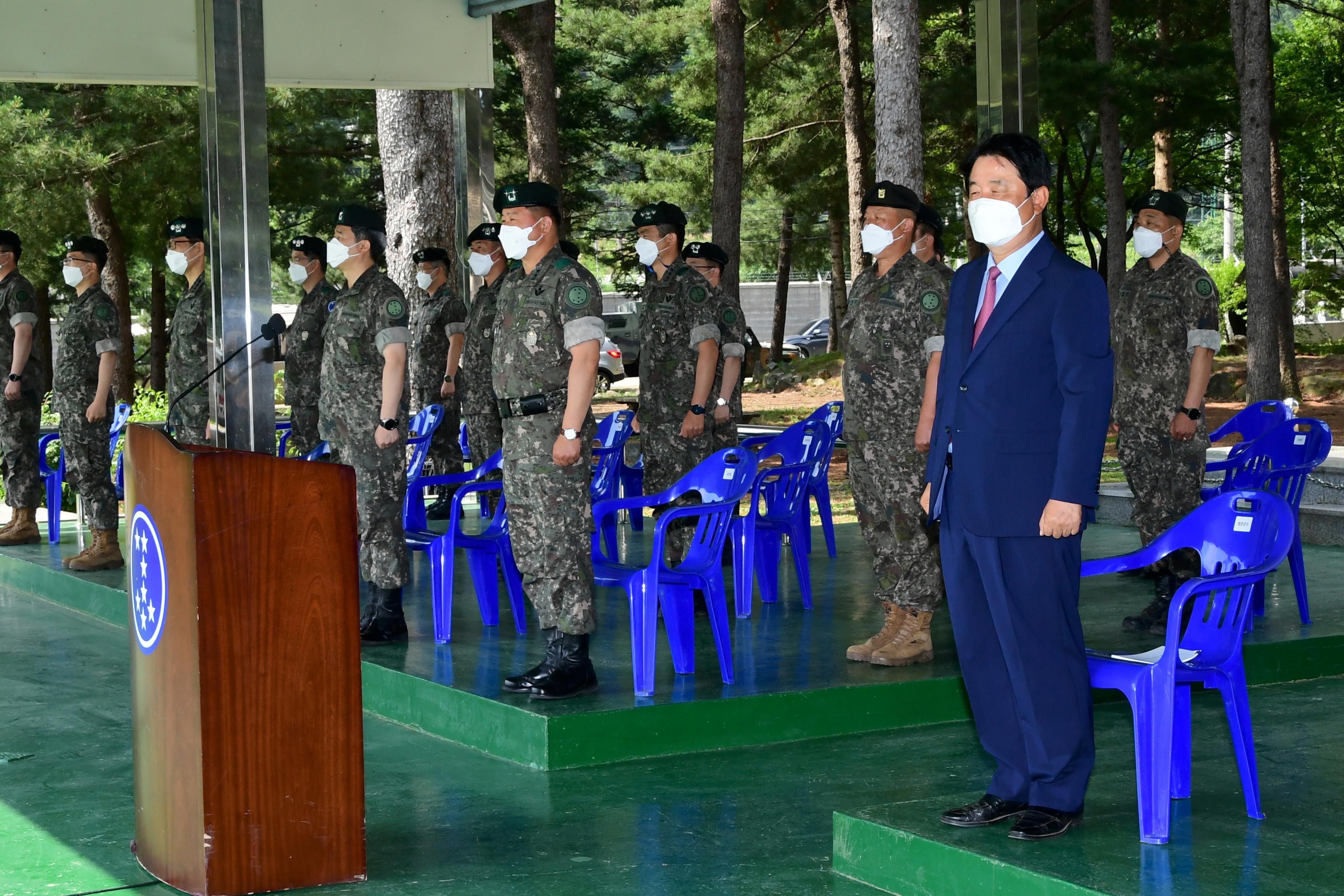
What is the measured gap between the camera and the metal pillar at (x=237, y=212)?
485cm

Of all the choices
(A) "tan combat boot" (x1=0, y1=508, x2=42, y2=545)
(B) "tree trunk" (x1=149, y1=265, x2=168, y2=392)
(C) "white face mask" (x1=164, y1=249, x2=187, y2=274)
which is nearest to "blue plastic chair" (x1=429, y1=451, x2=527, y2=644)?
(C) "white face mask" (x1=164, y1=249, x2=187, y2=274)

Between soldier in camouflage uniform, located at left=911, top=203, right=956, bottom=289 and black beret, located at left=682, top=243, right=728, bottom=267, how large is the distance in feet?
5.33

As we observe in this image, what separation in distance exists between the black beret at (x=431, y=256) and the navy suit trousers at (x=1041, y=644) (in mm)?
6783

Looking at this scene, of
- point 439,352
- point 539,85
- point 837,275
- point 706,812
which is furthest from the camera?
point 837,275

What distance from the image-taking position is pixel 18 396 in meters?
8.63

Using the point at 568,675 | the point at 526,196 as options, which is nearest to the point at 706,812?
the point at 568,675

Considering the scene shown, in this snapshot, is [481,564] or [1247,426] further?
[1247,426]

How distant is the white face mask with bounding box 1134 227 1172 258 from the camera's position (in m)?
6.61

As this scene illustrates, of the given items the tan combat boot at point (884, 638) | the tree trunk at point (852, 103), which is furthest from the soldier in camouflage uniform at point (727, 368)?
the tree trunk at point (852, 103)

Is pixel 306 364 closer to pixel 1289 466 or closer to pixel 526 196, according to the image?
pixel 526 196

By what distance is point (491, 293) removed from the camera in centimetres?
907

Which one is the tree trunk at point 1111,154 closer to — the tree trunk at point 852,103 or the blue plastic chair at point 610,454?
the tree trunk at point 852,103

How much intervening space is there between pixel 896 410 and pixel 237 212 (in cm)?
235

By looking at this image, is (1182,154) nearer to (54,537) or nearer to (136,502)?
(54,537)
